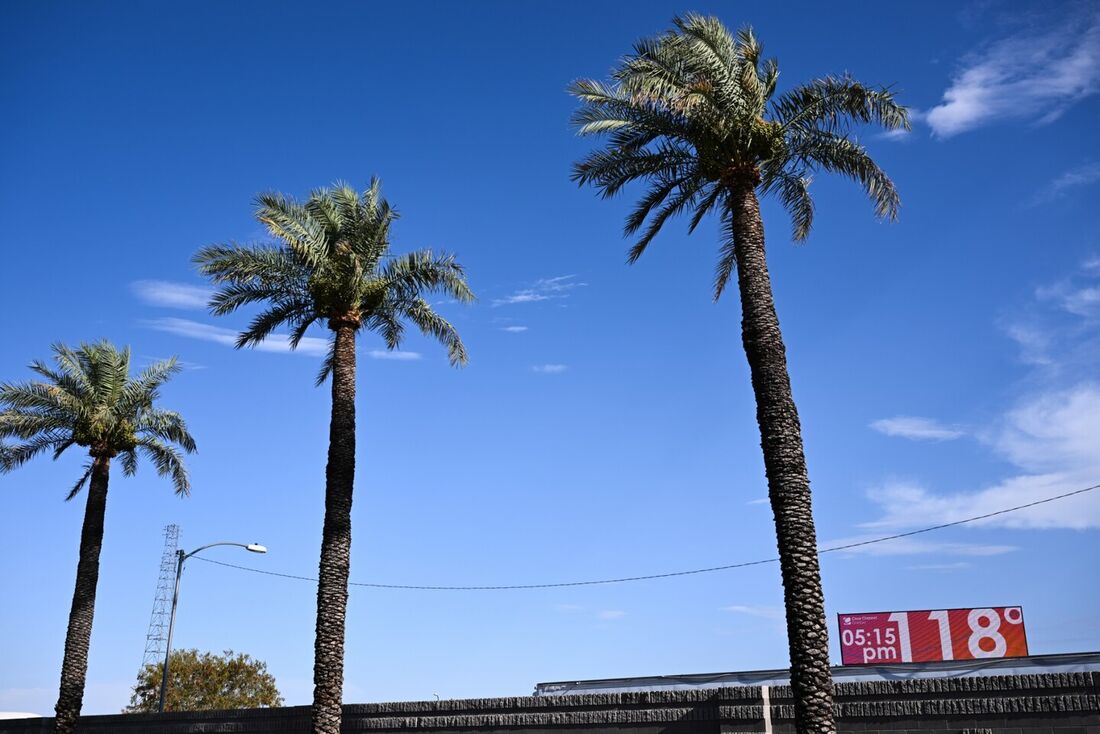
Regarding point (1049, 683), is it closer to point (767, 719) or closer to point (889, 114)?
point (767, 719)

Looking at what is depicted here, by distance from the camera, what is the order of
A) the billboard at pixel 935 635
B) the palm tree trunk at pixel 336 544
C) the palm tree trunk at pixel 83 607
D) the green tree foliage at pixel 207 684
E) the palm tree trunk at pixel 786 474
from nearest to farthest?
the palm tree trunk at pixel 786 474
the palm tree trunk at pixel 336 544
the palm tree trunk at pixel 83 607
the billboard at pixel 935 635
the green tree foliage at pixel 207 684

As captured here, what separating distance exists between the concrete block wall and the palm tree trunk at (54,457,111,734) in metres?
4.83

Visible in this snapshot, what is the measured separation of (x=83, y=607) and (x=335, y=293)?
1428cm

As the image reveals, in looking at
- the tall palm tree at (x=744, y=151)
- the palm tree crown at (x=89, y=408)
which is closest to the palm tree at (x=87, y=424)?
the palm tree crown at (x=89, y=408)

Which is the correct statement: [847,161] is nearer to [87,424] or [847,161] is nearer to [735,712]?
[735,712]

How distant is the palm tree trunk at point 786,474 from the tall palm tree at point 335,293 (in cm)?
1048

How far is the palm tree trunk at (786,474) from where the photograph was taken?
56.5 ft

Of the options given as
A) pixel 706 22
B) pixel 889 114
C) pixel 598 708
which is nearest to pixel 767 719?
pixel 598 708

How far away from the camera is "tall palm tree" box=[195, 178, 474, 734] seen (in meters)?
24.3

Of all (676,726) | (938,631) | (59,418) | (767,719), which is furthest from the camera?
(938,631)

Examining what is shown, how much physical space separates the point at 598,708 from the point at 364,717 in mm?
6568

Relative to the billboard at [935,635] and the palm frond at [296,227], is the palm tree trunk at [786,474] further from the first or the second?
the billboard at [935,635]

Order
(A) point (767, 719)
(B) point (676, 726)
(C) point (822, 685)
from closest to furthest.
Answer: (C) point (822, 685)
(A) point (767, 719)
(B) point (676, 726)

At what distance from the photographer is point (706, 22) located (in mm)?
21984
